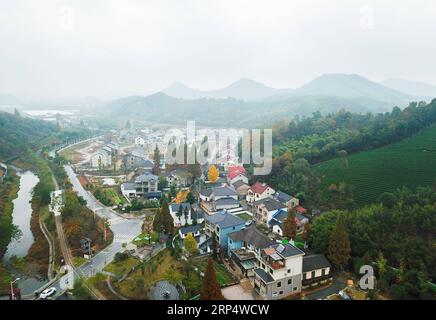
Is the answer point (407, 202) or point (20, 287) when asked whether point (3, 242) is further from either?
point (407, 202)

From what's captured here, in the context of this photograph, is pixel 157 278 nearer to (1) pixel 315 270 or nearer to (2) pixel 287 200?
(1) pixel 315 270

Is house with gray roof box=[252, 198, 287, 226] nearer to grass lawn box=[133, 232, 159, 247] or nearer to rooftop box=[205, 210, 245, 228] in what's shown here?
rooftop box=[205, 210, 245, 228]

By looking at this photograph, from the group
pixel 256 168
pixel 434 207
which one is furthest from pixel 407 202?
pixel 256 168

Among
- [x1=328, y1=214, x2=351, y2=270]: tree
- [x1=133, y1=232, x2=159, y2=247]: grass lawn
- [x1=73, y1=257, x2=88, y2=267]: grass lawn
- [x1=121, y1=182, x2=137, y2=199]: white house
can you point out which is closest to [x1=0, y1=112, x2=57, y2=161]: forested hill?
[x1=121, y1=182, x2=137, y2=199]: white house

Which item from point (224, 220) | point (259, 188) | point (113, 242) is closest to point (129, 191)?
point (113, 242)

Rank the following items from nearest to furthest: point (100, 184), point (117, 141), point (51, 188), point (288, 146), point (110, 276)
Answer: point (110, 276) → point (51, 188) → point (100, 184) → point (288, 146) → point (117, 141)
